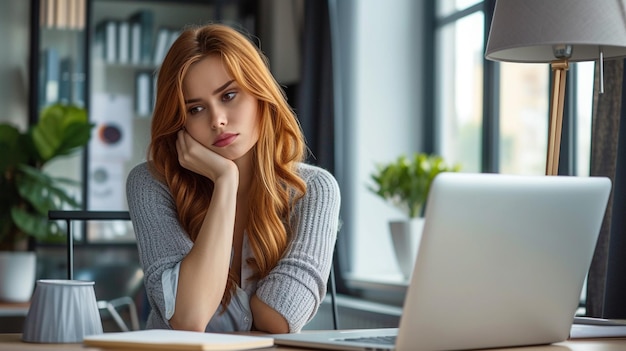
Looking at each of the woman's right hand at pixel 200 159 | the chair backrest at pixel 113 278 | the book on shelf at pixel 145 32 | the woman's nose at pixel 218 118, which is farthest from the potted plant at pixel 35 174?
the woman's nose at pixel 218 118

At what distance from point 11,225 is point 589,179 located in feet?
11.4

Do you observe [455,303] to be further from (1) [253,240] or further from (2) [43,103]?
(2) [43,103]

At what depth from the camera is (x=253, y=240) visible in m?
1.98

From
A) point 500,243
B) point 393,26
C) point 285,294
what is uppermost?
point 393,26

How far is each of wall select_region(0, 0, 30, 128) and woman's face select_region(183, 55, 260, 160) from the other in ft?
10.9

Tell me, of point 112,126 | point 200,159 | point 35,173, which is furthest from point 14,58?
point 200,159

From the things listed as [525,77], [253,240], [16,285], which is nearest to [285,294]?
[253,240]

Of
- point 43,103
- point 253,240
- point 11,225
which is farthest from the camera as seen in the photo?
point 43,103

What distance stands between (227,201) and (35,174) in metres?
2.70

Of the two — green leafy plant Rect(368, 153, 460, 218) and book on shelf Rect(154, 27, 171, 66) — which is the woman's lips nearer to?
green leafy plant Rect(368, 153, 460, 218)

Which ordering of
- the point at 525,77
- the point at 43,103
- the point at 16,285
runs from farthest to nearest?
the point at 43,103
the point at 16,285
the point at 525,77

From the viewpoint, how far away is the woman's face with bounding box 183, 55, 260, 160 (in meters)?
1.94

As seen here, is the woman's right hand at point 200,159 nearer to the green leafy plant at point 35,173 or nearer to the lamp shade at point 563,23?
the lamp shade at point 563,23

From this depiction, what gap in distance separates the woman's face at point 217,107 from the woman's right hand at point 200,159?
2 centimetres
